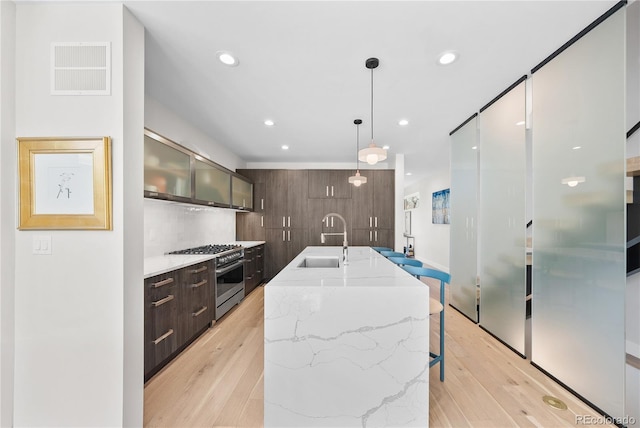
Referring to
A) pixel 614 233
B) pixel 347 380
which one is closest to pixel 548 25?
pixel 614 233

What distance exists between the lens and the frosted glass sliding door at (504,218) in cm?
244

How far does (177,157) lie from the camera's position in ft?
9.12

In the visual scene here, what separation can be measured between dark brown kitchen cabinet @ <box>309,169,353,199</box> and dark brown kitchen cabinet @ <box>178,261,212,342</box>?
2818mm

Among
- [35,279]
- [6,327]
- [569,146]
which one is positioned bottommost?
[6,327]

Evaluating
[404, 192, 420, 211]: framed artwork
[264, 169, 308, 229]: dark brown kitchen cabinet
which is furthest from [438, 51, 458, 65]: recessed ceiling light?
A: [404, 192, 420, 211]: framed artwork

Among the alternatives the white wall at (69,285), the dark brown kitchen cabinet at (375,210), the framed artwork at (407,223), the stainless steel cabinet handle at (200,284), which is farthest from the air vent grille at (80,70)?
the framed artwork at (407,223)

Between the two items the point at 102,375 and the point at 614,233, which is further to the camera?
the point at 614,233

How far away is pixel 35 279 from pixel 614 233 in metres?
3.58

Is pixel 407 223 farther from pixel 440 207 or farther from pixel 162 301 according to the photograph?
pixel 162 301

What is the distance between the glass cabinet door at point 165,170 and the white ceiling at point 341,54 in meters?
0.62

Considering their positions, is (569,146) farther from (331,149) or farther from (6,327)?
(6,327)

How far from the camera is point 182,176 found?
2.87 metres

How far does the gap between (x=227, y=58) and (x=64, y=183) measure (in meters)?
1.44

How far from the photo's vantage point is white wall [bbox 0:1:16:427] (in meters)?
1.42
